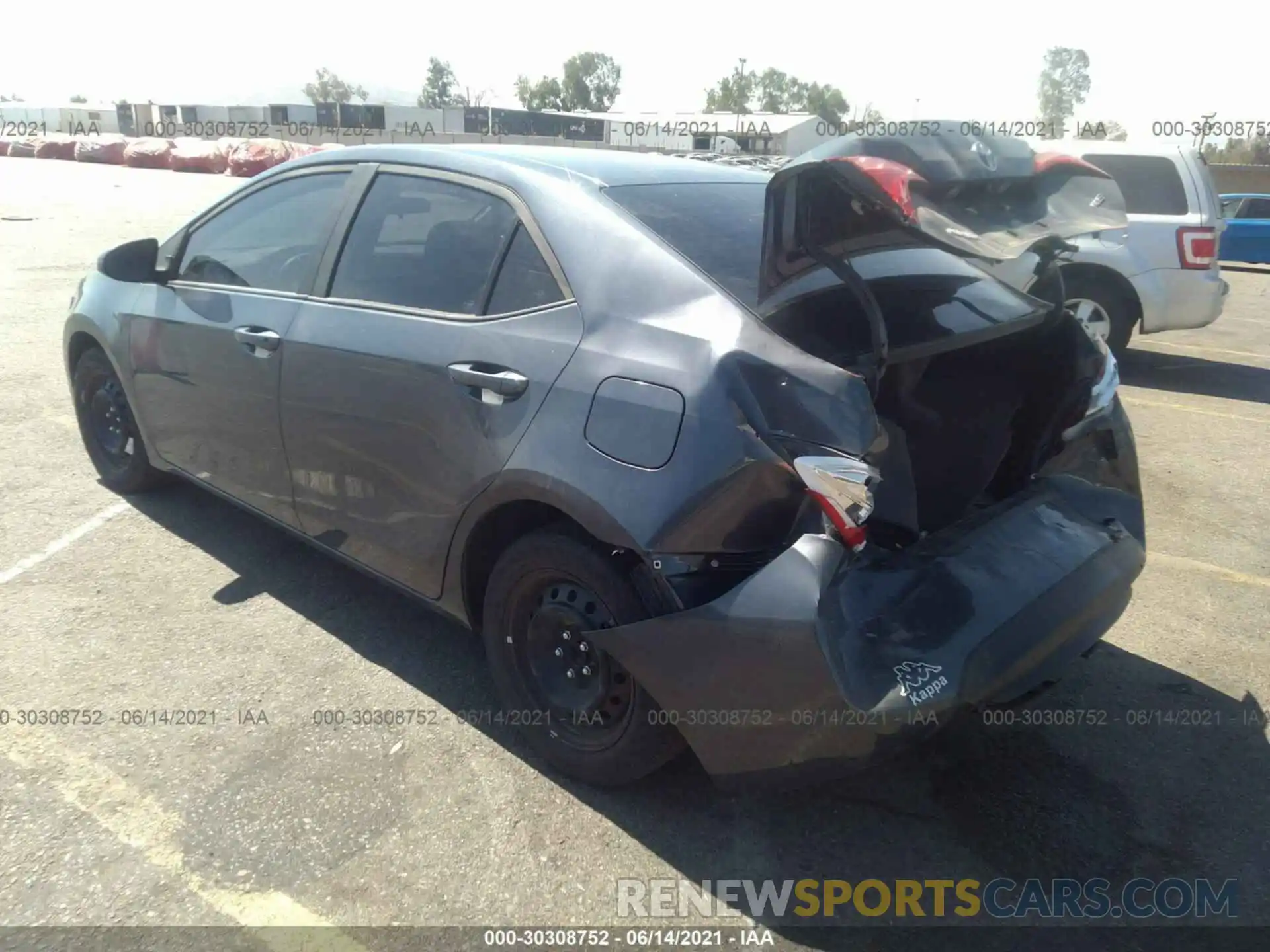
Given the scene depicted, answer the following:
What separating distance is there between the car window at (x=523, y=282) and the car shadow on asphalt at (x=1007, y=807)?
4.37 ft

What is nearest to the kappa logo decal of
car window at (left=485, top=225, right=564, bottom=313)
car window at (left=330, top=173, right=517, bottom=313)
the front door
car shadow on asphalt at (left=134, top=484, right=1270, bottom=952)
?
car shadow on asphalt at (left=134, top=484, right=1270, bottom=952)

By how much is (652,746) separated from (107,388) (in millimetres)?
3524

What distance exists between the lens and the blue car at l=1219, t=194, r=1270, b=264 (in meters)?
17.3

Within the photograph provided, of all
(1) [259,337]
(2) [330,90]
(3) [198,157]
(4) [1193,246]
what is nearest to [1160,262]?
(4) [1193,246]

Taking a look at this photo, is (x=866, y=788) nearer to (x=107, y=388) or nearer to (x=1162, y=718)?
(x=1162, y=718)

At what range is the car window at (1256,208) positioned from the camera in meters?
17.5

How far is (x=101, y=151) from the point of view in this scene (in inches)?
1476

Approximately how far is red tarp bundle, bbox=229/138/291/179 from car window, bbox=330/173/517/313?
2695cm

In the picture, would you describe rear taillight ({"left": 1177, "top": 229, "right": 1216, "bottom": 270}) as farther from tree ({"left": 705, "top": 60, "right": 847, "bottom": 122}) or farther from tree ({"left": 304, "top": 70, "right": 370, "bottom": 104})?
tree ({"left": 304, "top": 70, "right": 370, "bottom": 104})

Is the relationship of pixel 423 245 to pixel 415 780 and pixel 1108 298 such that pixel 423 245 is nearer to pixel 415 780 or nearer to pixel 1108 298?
pixel 415 780

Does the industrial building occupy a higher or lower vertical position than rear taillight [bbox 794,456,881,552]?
higher

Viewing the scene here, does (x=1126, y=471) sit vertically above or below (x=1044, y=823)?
above

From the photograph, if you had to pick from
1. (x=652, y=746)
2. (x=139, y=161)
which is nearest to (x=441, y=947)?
(x=652, y=746)

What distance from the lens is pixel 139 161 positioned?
1388 inches
